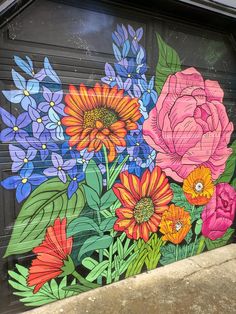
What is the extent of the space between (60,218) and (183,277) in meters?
1.49

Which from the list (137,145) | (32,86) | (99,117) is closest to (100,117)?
(99,117)

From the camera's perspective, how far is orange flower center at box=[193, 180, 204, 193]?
135 inches

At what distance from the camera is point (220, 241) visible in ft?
12.6

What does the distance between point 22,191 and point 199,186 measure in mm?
1962

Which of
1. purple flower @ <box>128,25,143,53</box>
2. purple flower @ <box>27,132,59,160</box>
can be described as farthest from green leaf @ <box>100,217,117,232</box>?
purple flower @ <box>128,25,143,53</box>

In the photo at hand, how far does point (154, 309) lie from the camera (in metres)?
2.70

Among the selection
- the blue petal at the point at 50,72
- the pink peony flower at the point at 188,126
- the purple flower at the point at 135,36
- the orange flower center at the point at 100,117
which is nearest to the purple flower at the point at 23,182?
the orange flower center at the point at 100,117

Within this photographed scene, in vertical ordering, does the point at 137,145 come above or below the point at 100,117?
below

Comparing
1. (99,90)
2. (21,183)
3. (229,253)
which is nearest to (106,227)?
(21,183)

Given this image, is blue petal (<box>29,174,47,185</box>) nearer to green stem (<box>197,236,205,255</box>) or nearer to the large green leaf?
the large green leaf

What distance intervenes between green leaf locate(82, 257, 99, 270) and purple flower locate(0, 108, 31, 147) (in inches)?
47.8

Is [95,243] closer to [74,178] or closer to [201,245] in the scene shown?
[74,178]

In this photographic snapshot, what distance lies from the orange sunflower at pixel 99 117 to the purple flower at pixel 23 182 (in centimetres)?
39

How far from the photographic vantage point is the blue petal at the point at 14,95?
2247 mm
